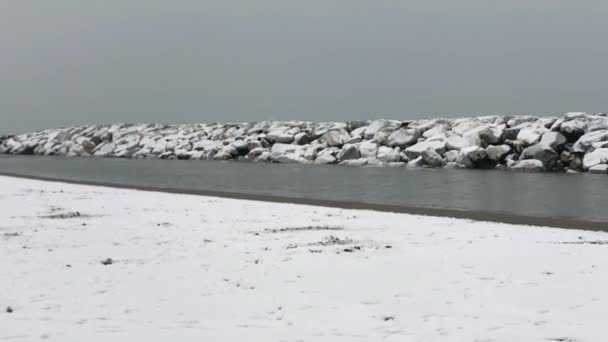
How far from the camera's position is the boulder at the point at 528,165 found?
39469 millimetres

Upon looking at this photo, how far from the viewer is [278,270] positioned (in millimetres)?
9344

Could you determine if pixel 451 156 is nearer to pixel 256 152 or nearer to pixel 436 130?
pixel 436 130

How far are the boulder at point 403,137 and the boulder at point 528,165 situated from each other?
10790mm

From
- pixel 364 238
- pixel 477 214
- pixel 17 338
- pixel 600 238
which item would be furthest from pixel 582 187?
pixel 17 338

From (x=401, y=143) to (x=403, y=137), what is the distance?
755mm

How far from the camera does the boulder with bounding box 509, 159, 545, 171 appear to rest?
3947 cm

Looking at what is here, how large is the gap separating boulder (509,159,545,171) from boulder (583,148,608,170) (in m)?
2.60

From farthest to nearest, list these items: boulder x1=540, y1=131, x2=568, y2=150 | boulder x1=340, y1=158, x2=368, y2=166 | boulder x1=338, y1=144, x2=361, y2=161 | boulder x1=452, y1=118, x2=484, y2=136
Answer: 1. boulder x1=338, y1=144, x2=361, y2=161
2. boulder x1=340, y1=158, x2=368, y2=166
3. boulder x1=452, y1=118, x2=484, y2=136
4. boulder x1=540, y1=131, x2=568, y2=150

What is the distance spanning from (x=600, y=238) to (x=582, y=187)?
16.6 meters

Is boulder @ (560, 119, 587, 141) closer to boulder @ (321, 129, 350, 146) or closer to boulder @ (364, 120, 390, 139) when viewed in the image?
boulder @ (364, 120, 390, 139)

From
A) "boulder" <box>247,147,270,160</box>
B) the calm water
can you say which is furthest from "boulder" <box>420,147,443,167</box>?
"boulder" <box>247,147,270,160</box>

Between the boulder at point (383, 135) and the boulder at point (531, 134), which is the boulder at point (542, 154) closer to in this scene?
the boulder at point (531, 134)

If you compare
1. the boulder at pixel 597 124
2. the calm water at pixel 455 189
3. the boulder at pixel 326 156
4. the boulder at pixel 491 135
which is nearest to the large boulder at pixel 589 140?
the boulder at pixel 597 124

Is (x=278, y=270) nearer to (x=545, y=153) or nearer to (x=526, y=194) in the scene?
(x=526, y=194)
